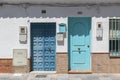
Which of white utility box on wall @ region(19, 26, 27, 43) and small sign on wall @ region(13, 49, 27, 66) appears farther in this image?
small sign on wall @ region(13, 49, 27, 66)

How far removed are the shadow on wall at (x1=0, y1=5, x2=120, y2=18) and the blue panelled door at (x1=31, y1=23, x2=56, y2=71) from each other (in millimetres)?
587

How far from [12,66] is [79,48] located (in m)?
3.28

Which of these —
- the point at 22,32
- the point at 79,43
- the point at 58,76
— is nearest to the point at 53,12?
the point at 22,32

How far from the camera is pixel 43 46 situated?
14.7 metres

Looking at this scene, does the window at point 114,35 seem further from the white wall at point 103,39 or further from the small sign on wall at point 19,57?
the small sign on wall at point 19,57

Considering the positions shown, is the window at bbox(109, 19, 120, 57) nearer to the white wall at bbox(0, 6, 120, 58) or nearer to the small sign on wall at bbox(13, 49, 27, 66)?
the white wall at bbox(0, 6, 120, 58)

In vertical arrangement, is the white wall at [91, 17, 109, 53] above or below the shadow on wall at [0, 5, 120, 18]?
below

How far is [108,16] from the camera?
14.2 m

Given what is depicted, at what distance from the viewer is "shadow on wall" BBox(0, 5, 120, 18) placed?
14.2m

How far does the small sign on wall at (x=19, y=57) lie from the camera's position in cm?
1441

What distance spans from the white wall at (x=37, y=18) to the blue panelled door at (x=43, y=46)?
1.36 feet

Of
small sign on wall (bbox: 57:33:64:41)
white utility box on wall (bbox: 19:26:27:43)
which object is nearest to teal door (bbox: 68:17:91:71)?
small sign on wall (bbox: 57:33:64:41)

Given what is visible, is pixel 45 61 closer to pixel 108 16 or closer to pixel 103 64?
pixel 103 64

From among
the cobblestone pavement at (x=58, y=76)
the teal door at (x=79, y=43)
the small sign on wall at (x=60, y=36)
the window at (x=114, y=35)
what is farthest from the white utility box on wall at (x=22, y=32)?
the window at (x=114, y=35)
